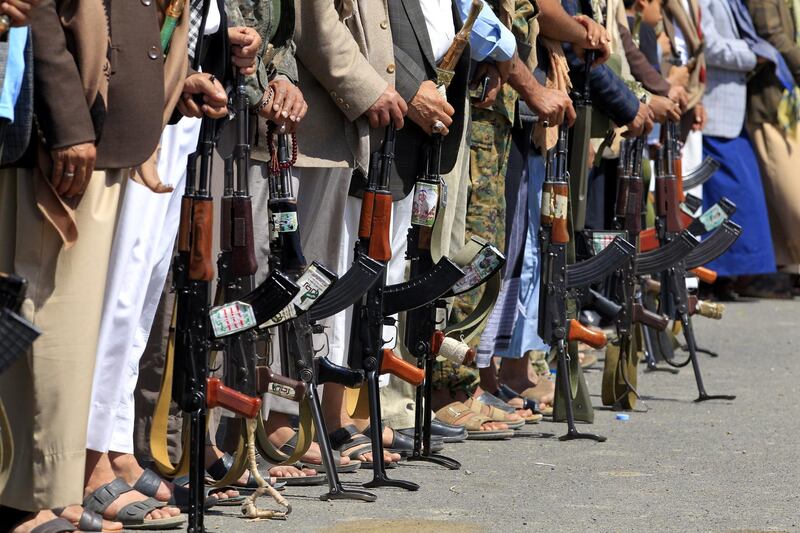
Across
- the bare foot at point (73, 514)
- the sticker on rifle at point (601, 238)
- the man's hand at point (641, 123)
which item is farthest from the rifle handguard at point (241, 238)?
the man's hand at point (641, 123)

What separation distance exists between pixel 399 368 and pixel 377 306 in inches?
8.1

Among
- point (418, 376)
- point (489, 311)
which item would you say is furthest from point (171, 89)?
point (489, 311)

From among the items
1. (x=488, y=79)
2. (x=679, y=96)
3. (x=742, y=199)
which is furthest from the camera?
(x=742, y=199)

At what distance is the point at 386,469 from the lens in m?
5.56

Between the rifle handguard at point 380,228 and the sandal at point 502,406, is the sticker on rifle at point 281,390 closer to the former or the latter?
the rifle handguard at point 380,228

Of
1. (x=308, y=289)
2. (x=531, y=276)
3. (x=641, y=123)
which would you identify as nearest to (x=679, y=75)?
(x=641, y=123)

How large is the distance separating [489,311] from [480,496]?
46.1 inches

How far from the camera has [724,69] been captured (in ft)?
37.7

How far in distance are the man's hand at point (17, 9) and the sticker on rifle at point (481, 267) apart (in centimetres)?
241

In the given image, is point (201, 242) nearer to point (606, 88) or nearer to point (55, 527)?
point (55, 527)

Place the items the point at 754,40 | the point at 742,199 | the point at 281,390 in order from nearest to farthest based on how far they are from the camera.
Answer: the point at 281,390 < the point at 754,40 < the point at 742,199

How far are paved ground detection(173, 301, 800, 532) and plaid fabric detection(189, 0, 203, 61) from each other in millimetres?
1257

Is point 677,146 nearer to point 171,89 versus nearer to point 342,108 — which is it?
point 342,108

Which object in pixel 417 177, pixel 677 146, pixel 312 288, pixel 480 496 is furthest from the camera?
pixel 677 146
